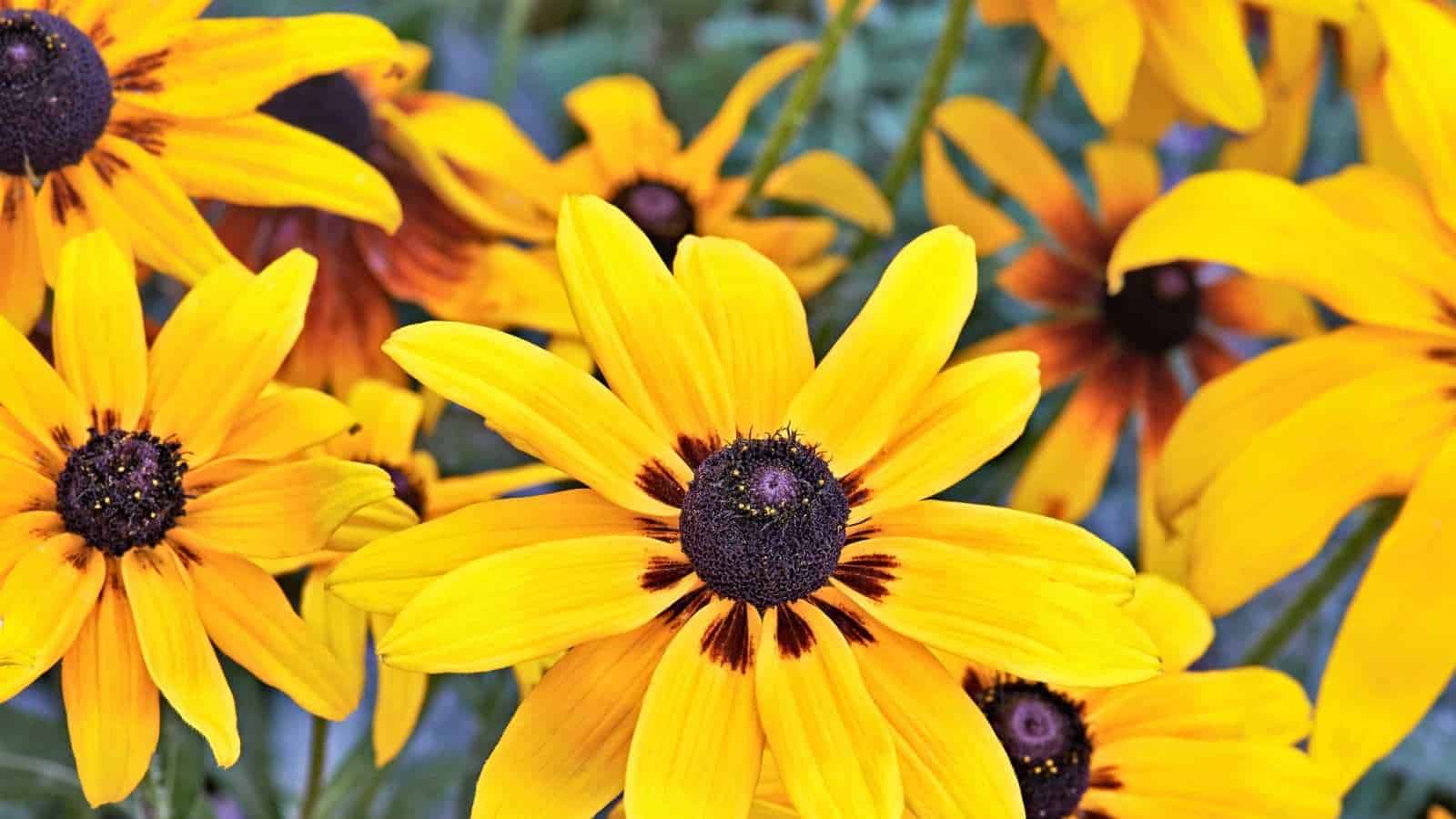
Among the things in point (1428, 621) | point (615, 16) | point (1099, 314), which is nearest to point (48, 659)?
point (1428, 621)

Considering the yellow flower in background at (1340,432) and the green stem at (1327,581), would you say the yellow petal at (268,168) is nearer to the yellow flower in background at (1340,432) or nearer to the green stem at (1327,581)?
the yellow flower in background at (1340,432)

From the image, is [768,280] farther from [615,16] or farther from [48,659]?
[615,16]

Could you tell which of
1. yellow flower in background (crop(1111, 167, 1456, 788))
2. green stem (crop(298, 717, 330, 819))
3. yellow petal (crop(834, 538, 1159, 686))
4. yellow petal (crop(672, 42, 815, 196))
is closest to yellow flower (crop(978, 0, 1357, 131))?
yellow flower in background (crop(1111, 167, 1456, 788))

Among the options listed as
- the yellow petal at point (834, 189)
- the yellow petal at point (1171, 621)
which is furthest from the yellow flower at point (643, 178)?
the yellow petal at point (1171, 621)

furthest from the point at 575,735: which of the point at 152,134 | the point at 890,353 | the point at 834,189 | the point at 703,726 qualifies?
the point at 834,189

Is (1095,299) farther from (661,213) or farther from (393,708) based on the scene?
(393,708)

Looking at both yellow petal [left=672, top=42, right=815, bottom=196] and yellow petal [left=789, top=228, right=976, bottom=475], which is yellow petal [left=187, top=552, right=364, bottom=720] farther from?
yellow petal [left=672, top=42, right=815, bottom=196]
